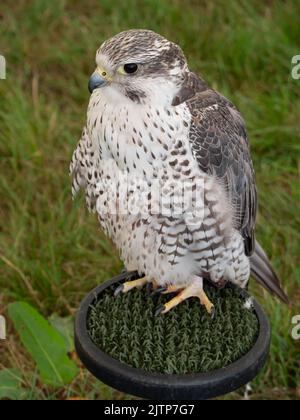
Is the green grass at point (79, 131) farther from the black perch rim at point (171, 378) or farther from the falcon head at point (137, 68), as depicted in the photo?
the falcon head at point (137, 68)

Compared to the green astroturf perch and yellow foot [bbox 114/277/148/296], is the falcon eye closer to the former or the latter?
the green astroturf perch

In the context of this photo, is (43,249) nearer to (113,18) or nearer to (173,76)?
(173,76)

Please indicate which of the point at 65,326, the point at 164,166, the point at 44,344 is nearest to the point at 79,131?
the point at 65,326

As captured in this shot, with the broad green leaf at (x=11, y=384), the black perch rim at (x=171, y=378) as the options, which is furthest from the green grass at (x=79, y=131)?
the black perch rim at (x=171, y=378)

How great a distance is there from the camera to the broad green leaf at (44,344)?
286cm

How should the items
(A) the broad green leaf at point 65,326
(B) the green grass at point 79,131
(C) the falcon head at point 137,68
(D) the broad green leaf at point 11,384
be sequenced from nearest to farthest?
(C) the falcon head at point 137,68 → (D) the broad green leaf at point 11,384 → (A) the broad green leaf at point 65,326 → (B) the green grass at point 79,131

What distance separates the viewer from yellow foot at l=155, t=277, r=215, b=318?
2541 millimetres

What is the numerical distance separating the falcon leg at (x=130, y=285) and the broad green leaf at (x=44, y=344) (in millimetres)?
414

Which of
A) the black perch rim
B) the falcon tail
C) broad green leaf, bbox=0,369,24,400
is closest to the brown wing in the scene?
the falcon tail

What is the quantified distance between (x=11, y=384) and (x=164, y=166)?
4.49 feet

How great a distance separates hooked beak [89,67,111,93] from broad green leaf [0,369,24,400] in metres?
1.48

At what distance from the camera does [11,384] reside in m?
3.02

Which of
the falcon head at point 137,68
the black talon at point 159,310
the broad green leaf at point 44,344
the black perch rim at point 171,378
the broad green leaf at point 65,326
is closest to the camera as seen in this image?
the falcon head at point 137,68
